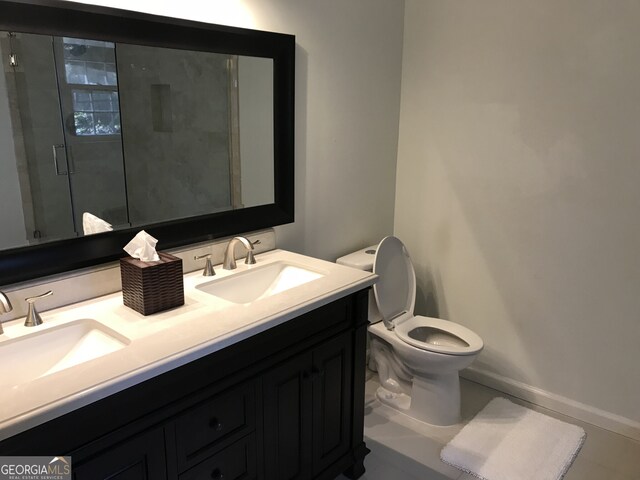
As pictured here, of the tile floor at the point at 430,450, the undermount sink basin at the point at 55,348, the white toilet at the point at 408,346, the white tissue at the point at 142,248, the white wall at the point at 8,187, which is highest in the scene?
the white wall at the point at 8,187

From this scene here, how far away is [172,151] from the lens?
1.86m

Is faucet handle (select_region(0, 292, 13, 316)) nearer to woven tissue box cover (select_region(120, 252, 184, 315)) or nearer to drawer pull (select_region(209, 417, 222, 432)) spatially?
woven tissue box cover (select_region(120, 252, 184, 315))

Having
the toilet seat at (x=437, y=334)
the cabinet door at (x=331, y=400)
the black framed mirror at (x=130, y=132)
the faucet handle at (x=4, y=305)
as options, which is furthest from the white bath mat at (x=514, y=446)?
the faucet handle at (x=4, y=305)

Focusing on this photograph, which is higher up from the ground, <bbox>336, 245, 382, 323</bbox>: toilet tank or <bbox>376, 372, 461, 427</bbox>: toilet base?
<bbox>336, 245, 382, 323</bbox>: toilet tank

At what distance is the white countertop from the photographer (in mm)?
1099

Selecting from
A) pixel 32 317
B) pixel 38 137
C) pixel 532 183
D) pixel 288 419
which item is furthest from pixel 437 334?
pixel 38 137

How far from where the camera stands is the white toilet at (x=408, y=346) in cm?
236

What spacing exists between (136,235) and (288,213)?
0.77 meters

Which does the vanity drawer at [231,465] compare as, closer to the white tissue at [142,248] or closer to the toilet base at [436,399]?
the white tissue at [142,248]

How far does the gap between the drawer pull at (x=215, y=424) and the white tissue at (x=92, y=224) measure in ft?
2.33

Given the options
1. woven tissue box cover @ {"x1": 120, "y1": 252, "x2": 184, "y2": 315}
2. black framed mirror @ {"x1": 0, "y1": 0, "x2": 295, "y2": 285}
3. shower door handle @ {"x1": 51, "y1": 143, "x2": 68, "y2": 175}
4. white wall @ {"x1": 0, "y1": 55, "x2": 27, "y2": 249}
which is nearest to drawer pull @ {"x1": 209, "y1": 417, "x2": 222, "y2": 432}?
woven tissue box cover @ {"x1": 120, "y1": 252, "x2": 184, "y2": 315}

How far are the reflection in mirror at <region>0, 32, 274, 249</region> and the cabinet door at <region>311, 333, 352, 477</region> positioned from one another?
0.72 m

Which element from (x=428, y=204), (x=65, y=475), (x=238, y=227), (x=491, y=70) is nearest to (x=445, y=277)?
(x=428, y=204)

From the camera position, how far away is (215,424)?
1.47 meters
